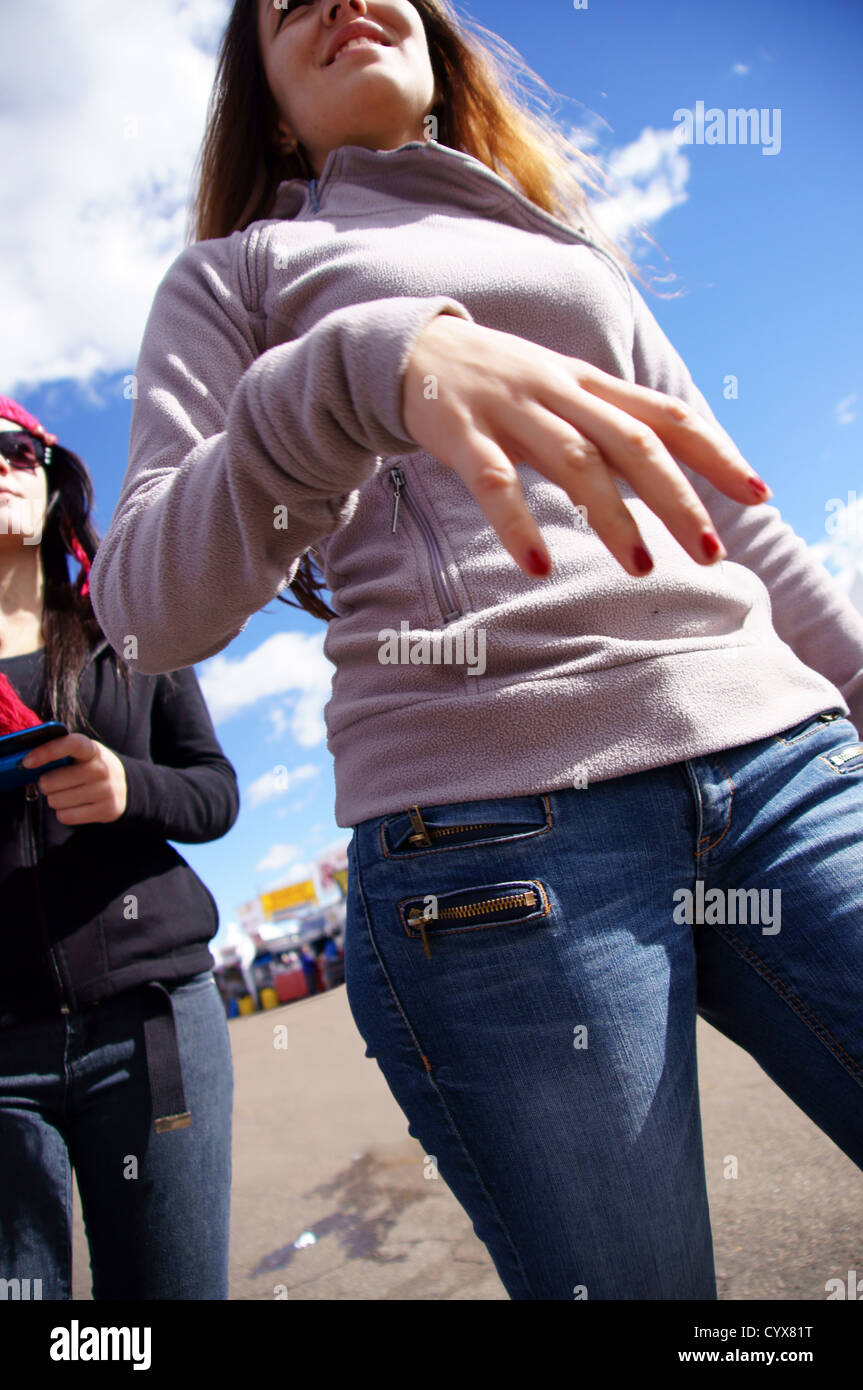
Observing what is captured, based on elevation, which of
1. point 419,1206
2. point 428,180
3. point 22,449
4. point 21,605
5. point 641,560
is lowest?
point 419,1206

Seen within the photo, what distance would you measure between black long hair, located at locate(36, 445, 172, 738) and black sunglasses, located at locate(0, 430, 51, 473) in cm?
4

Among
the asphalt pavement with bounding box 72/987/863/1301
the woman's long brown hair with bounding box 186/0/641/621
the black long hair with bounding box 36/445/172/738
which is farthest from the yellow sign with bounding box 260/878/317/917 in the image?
Result: the woman's long brown hair with bounding box 186/0/641/621

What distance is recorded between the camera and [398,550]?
1.07 metres

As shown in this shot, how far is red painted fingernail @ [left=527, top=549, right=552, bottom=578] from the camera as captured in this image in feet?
2.11

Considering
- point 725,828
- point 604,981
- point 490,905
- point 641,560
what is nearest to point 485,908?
point 490,905

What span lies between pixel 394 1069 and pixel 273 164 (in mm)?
1483

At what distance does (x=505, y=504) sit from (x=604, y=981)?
520 mm

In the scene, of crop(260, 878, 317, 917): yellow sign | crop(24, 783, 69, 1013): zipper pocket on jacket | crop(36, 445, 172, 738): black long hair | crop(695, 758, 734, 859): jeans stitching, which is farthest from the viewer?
crop(260, 878, 317, 917): yellow sign

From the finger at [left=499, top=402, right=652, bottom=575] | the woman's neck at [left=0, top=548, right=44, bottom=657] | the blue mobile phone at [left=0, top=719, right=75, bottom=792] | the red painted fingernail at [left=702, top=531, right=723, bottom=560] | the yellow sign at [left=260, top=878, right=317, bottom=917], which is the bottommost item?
the red painted fingernail at [left=702, top=531, right=723, bottom=560]

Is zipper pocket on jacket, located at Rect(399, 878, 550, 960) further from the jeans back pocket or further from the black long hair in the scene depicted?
the black long hair

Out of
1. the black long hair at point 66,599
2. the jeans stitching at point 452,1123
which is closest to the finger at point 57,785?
the black long hair at point 66,599

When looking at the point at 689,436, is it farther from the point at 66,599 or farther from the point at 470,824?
the point at 66,599

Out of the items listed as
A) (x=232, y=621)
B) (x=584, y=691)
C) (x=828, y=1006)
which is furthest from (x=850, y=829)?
(x=232, y=621)
